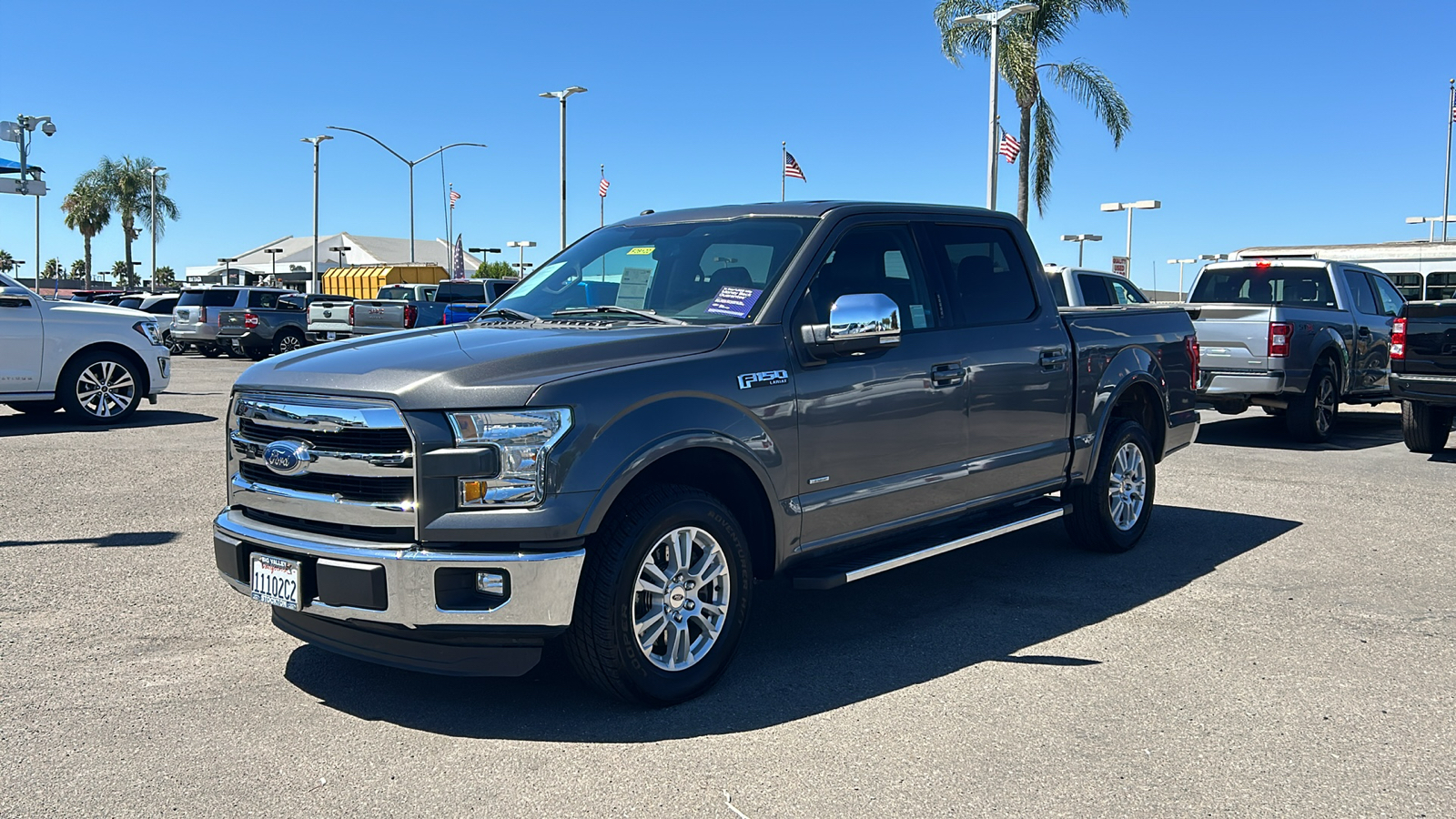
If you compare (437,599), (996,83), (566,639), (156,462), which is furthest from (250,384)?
(996,83)

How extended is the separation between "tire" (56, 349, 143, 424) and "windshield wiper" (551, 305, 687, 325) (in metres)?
10.2

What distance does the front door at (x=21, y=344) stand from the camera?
1278 cm

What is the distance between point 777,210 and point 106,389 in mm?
10868

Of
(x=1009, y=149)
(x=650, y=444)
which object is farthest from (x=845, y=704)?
(x=1009, y=149)

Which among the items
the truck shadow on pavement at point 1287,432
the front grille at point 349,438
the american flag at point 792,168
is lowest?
the truck shadow on pavement at point 1287,432

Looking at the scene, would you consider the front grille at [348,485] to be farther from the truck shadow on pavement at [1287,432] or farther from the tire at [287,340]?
the tire at [287,340]

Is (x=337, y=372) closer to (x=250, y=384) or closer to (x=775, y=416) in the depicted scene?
(x=250, y=384)

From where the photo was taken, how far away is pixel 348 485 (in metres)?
4.21

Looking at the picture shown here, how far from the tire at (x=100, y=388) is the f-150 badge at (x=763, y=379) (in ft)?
36.9

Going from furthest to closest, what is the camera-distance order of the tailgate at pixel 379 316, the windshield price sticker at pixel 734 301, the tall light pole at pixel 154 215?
the tall light pole at pixel 154 215
the tailgate at pixel 379 316
the windshield price sticker at pixel 734 301

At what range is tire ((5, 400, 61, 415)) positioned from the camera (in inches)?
531

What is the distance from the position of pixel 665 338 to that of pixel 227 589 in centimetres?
302

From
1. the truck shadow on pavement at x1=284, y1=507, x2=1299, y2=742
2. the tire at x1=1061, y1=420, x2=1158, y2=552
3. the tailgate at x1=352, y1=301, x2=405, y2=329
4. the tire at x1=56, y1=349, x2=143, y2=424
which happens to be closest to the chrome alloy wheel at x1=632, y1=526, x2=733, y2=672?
the truck shadow on pavement at x1=284, y1=507, x2=1299, y2=742

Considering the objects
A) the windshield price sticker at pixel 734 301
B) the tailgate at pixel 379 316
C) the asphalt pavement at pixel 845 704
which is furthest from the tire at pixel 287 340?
the windshield price sticker at pixel 734 301
